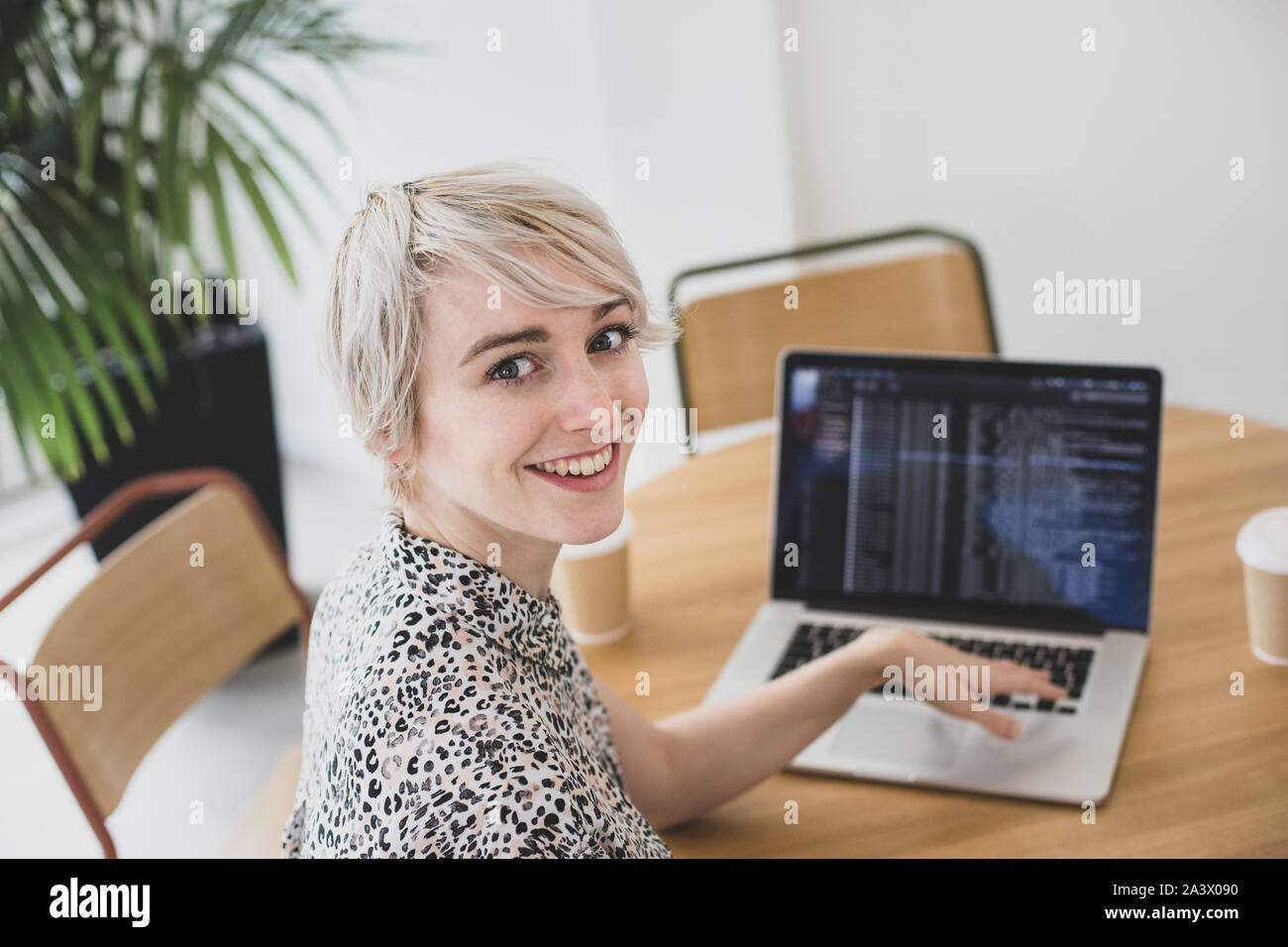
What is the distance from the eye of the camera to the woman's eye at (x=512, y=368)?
2.97ft

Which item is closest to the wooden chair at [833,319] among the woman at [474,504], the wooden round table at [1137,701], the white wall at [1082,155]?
the wooden round table at [1137,701]

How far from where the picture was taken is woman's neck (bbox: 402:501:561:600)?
959mm

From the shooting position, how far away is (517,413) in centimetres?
91

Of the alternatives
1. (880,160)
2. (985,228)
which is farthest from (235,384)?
(985,228)

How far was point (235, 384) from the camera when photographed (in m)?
2.75

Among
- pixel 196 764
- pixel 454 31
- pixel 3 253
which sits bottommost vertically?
pixel 196 764

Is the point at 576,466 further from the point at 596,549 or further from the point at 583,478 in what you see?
the point at 596,549

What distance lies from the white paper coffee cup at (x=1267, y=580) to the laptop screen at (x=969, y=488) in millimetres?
90

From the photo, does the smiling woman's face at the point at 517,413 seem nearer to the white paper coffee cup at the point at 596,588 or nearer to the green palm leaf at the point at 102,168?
the white paper coffee cup at the point at 596,588

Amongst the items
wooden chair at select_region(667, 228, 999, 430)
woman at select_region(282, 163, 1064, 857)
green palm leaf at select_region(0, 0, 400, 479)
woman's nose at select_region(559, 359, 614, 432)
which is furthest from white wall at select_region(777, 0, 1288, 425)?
woman's nose at select_region(559, 359, 614, 432)

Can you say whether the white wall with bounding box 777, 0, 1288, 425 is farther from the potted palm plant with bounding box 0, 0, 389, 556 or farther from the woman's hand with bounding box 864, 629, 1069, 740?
the woman's hand with bounding box 864, 629, 1069, 740

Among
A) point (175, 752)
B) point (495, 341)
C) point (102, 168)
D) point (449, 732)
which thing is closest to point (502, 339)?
point (495, 341)
